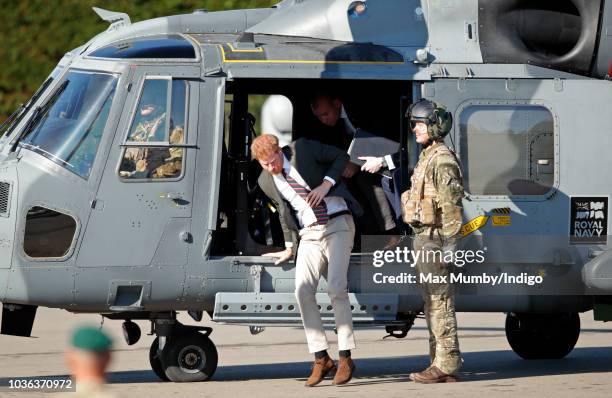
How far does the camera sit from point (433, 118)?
28.1ft

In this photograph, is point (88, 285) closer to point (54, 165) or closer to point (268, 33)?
point (54, 165)

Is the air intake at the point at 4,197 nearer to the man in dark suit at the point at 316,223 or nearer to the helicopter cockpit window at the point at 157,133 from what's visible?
the helicopter cockpit window at the point at 157,133

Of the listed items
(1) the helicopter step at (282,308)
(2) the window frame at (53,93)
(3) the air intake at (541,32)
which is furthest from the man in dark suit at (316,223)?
(3) the air intake at (541,32)

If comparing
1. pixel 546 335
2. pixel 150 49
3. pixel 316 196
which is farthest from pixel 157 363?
pixel 546 335

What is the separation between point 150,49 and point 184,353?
233 cm

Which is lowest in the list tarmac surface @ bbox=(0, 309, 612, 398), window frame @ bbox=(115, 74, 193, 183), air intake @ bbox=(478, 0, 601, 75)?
tarmac surface @ bbox=(0, 309, 612, 398)

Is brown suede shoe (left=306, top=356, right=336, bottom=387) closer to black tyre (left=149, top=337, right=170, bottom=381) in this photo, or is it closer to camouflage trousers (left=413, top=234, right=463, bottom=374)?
camouflage trousers (left=413, top=234, right=463, bottom=374)

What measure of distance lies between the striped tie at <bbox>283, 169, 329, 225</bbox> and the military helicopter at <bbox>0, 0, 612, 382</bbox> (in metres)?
0.52

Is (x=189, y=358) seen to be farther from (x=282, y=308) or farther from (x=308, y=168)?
(x=308, y=168)

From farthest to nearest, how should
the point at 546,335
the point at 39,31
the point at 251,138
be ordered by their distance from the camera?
the point at 39,31 < the point at 546,335 < the point at 251,138

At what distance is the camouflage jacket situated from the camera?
27.8ft

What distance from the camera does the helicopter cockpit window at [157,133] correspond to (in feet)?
28.8

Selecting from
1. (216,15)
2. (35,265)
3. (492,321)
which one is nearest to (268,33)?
(216,15)

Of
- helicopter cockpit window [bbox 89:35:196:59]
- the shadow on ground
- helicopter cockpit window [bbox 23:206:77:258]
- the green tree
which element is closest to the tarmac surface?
the shadow on ground
